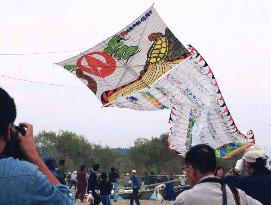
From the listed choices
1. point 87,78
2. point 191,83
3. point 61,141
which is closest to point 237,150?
point 191,83

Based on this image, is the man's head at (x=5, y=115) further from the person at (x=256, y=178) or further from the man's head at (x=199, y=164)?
the person at (x=256, y=178)

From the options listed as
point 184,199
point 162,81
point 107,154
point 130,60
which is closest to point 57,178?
point 184,199

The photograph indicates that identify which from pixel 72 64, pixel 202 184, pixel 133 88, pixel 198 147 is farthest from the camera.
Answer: pixel 72 64

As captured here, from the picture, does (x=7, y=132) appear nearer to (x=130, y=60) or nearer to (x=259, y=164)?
(x=259, y=164)

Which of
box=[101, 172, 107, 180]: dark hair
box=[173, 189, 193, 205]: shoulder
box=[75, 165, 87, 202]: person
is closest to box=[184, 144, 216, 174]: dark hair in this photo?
box=[173, 189, 193, 205]: shoulder

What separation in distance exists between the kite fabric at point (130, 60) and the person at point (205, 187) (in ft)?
20.2

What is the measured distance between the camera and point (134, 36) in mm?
12141

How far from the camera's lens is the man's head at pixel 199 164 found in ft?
13.8

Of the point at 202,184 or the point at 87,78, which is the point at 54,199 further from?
the point at 87,78

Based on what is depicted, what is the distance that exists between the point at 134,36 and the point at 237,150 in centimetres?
402

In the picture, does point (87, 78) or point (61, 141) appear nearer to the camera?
point (87, 78)

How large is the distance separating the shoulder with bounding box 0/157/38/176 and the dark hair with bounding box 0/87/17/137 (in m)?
0.12

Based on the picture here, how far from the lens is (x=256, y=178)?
505 centimetres

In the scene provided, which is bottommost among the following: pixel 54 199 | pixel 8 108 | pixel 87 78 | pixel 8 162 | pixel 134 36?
pixel 54 199
